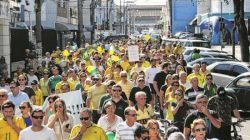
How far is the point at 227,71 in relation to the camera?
20.9 m

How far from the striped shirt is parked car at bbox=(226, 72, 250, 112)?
8.72 metres

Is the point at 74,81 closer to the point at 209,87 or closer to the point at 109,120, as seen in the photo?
the point at 209,87

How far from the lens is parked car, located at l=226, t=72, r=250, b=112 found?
17266mm

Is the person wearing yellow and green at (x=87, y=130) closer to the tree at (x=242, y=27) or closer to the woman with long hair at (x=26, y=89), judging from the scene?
the woman with long hair at (x=26, y=89)

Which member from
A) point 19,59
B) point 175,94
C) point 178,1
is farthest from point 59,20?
point 175,94

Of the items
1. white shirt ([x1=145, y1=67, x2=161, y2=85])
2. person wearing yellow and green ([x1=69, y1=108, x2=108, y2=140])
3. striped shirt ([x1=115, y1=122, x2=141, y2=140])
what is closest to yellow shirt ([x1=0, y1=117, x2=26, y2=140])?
person wearing yellow and green ([x1=69, y1=108, x2=108, y2=140])

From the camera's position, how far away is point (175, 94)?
1126cm

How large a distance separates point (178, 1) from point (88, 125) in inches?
3635

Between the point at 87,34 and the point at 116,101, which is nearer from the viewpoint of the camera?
the point at 116,101

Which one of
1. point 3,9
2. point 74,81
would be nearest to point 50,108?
point 74,81

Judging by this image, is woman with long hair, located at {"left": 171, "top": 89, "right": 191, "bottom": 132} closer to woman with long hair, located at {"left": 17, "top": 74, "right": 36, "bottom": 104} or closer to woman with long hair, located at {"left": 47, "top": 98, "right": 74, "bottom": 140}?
woman with long hair, located at {"left": 47, "top": 98, "right": 74, "bottom": 140}

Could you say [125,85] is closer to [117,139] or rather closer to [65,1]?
[117,139]

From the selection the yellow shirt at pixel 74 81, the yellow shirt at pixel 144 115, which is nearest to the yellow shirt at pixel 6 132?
the yellow shirt at pixel 144 115

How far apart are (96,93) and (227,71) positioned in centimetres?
859
